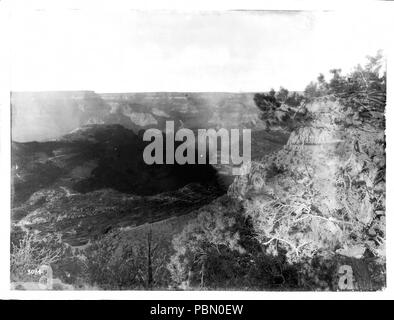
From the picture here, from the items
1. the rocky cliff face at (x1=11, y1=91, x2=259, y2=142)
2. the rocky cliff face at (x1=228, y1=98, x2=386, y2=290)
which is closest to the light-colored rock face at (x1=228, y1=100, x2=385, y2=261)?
the rocky cliff face at (x1=228, y1=98, x2=386, y2=290)

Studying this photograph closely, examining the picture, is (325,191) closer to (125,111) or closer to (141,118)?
(141,118)

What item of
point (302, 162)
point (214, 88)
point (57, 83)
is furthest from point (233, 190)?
point (57, 83)

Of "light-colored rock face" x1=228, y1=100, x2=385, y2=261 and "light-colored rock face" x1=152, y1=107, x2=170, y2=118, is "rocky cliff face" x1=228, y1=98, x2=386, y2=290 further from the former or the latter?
"light-colored rock face" x1=152, y1=107, x2=170, y2=118

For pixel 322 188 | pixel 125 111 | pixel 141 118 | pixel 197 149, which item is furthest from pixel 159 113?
pixel 322 188

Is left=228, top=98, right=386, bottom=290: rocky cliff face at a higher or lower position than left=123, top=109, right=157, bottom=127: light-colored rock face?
lower

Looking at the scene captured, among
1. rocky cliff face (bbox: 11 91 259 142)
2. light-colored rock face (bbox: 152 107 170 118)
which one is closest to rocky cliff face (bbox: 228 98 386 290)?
rocky cliff face (bbox: 11 91 259 142)

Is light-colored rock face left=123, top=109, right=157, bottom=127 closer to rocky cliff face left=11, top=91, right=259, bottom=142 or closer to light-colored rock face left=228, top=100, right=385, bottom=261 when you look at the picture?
rocky cliff face left=11, top=91, right=259, bottom=142

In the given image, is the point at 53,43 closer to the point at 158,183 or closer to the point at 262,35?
the point at 158,183

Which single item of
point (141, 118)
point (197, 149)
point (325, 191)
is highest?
point (141, 118)

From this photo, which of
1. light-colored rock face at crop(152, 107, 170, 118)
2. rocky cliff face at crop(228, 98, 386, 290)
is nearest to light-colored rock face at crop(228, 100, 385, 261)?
rocky cliff face at crop(228, 98, 386, 290)

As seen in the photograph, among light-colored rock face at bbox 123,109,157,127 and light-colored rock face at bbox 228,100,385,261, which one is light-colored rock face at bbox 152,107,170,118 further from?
light-colored rock face at bbox 228,100,385,261
